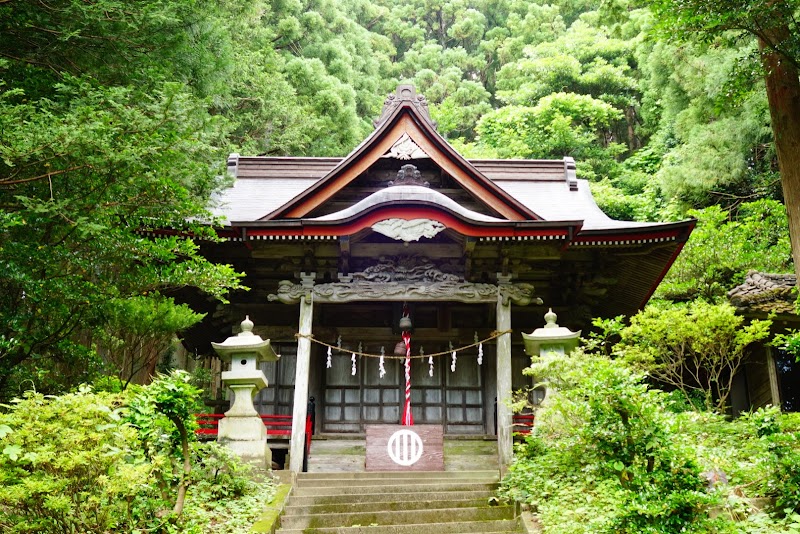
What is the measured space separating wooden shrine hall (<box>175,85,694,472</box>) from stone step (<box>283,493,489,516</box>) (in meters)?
1.44

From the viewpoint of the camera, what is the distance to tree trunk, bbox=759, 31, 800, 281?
8.40m

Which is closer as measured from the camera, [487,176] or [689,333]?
[689,333]

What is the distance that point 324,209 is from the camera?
11.2 m

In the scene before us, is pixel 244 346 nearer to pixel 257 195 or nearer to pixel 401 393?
pixel 401 393

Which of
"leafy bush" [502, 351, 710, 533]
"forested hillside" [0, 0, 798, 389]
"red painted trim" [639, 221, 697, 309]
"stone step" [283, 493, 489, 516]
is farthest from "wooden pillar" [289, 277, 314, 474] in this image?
"red painted trim" [639, 221, 697, 309]

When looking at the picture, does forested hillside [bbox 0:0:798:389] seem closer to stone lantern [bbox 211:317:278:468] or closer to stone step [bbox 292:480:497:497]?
stone lantern [bbox 211:317:278:468]

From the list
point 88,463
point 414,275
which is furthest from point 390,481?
point 88,463

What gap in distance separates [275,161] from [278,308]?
4028 millimetres

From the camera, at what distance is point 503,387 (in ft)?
30.9

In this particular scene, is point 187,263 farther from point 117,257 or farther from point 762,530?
point 762,530

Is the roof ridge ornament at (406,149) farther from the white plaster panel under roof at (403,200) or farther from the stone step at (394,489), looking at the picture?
the stone step at (394,489)

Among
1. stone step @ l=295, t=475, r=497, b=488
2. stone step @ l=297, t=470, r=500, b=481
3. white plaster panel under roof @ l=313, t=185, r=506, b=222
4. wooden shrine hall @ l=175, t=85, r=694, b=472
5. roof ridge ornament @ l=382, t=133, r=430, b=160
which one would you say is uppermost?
roof ridge ornament @ l=382, t=133, r=430, b=160

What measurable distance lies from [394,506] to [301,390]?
250cm

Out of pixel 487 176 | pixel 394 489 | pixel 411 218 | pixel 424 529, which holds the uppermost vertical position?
pixel 487 176
